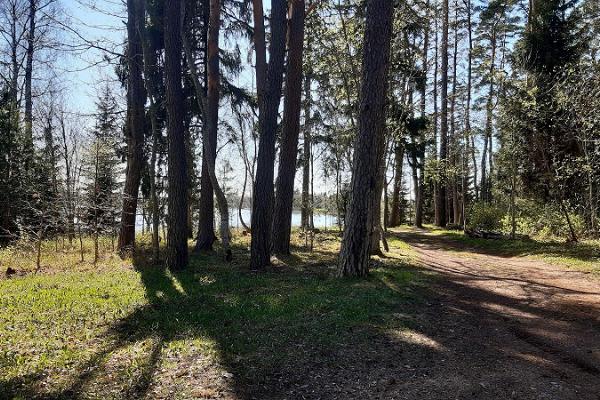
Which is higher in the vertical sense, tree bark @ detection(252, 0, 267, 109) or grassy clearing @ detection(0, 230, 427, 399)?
tree bark @ detection(252, 0, 267, 109)

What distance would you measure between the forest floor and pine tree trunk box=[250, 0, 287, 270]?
0.96m

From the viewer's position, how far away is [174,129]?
895 centimetres

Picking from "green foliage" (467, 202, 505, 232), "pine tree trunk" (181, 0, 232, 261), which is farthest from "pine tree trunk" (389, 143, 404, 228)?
"pine tree trunk" (181, 0, 232, 261)

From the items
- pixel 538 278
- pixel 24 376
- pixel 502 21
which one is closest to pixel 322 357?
pixel 24 376

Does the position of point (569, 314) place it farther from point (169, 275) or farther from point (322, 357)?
point (169, 275)

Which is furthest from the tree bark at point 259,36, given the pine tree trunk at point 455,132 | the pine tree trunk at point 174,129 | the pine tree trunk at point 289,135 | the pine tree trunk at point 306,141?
the pine tree trunk at point 455,132

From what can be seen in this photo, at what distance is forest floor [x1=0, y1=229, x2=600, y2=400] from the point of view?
11.9 feet

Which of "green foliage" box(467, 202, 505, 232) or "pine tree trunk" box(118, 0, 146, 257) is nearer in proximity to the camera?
"pine tree trunk" box(118, 0, 146, 257)

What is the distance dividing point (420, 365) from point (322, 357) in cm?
101

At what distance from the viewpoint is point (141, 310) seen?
5.96 metres

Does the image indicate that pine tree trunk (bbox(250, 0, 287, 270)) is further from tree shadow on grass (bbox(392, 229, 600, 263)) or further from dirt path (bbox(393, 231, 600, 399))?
tree shadow on grass (bbox(392, 229, 600, 263))

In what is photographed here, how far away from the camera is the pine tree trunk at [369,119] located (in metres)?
7.29

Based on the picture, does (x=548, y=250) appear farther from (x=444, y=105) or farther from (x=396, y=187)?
(x=396, y=187)

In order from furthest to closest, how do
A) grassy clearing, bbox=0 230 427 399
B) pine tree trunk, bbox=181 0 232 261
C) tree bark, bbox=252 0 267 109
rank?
tree bark, bbox=252 0 267 109, pine tree trunk, bbox=181 0 232 261, grassy clearing, bbox=0 230 427 399
